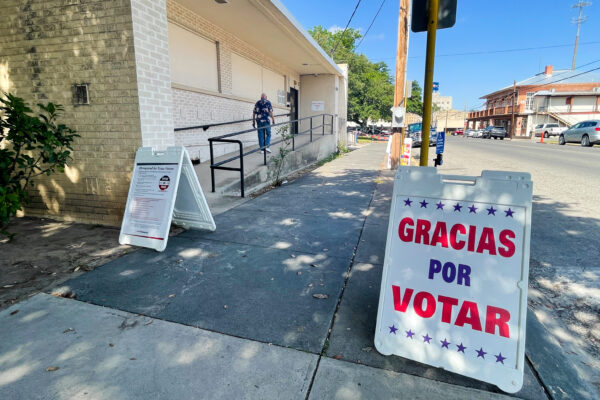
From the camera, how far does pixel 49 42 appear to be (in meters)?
4.55

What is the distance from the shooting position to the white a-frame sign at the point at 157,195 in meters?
3.92

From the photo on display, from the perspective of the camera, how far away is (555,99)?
1818 inches

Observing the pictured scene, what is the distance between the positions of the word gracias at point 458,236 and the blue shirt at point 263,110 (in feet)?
27.6

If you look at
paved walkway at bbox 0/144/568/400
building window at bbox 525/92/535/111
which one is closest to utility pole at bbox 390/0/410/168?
paved walkway at bbox 0/144/568/400

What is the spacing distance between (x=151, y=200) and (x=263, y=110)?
6.58m

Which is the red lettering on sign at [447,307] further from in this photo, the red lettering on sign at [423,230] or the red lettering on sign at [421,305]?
the red lettering on sign at [423,230]

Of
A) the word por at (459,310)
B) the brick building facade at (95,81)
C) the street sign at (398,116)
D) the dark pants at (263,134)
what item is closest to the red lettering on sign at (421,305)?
the word por at (459,310)

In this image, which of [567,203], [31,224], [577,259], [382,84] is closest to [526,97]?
[382,84]

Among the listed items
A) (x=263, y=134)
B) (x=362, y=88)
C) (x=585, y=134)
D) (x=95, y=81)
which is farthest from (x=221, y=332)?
(x=362, y=88)

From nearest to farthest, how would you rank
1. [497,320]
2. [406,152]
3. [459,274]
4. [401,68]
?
[497,320]
[459,274]
[406,152]
[401,68]

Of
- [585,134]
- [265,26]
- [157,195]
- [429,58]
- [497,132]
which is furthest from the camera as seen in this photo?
[497,132]

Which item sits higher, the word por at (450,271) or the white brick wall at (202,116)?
the white brick wall at (202,116)

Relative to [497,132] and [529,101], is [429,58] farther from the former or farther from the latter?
[529,101]

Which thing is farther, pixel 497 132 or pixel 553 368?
pixel 497 132
